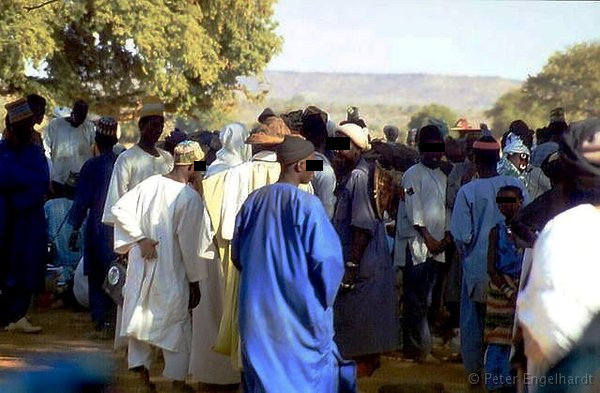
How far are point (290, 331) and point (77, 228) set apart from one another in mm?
4634

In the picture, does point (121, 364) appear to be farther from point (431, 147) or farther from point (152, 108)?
point (431, 147)

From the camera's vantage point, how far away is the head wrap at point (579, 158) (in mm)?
4078

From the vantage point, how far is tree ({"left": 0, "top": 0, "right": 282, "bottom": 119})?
87.8 ft

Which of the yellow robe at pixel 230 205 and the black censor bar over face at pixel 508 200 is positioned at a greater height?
the black censor bar over face at pixel 508 200

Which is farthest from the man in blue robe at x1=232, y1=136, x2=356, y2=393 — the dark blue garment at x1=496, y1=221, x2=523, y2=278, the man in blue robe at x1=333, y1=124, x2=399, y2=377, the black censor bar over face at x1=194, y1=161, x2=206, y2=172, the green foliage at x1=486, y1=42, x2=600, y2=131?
the green foliage at x1=486, y1=42, x2=600, y2=131

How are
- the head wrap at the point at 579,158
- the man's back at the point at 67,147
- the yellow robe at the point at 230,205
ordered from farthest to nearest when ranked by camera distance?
the man's back at the point at 67,147 < the yellow robe at the point at 230,205 < the head wrap at the point at 579,158

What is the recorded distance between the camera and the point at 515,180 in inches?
290

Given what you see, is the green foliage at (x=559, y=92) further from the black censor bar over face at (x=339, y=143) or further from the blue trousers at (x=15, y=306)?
the black censor bar over face at (x=339, y=143)

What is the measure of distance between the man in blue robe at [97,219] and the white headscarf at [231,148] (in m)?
1.62

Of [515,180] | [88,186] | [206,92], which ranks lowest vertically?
[206,92]

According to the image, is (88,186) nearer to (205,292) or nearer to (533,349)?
(205,292)

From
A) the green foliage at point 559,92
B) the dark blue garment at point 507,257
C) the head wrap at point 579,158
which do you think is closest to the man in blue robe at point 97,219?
the dark blue garment at point 507,257

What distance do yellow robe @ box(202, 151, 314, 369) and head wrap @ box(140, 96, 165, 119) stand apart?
1.04 m

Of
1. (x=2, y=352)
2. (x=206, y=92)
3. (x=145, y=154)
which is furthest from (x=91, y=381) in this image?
(x=206, y=92)
